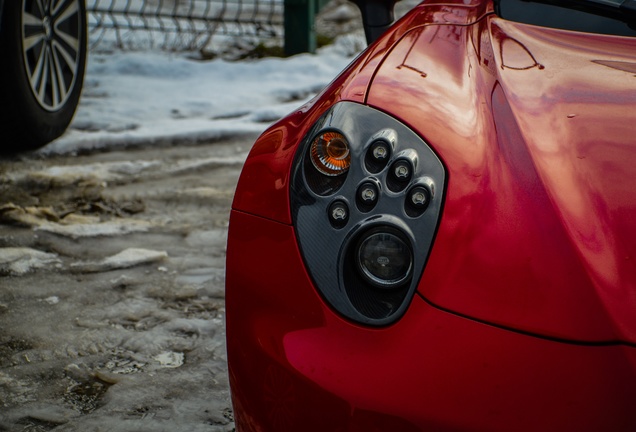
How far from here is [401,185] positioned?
53.3 inches

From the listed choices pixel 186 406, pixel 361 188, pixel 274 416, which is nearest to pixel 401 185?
pixel 361 188

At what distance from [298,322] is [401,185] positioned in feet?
0.93

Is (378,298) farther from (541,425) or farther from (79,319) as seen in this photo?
(79,319)

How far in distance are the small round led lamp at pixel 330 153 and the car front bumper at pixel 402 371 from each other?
4.9 inches

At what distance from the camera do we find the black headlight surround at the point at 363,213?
50.3 inches

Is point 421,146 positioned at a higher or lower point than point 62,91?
higher

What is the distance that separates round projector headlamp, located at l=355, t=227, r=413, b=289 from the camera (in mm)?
1285

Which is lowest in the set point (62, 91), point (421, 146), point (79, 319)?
point (79, 319)

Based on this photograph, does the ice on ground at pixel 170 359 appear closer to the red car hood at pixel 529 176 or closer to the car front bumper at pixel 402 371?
the car front bumper at pixel 402 371

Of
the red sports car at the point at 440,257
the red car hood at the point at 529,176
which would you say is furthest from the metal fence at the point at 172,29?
the red sports car at the point at 440,257

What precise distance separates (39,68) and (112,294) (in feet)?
5.94

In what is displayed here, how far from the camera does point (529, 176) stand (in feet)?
4.40

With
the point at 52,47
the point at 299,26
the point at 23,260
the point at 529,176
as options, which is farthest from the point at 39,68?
the point at 299,26

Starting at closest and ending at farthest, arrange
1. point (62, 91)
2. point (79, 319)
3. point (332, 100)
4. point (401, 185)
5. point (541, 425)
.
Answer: point (541, 425) → point (401, 185) → point (332, 100) → point (79, 319) → point (62, 91)
